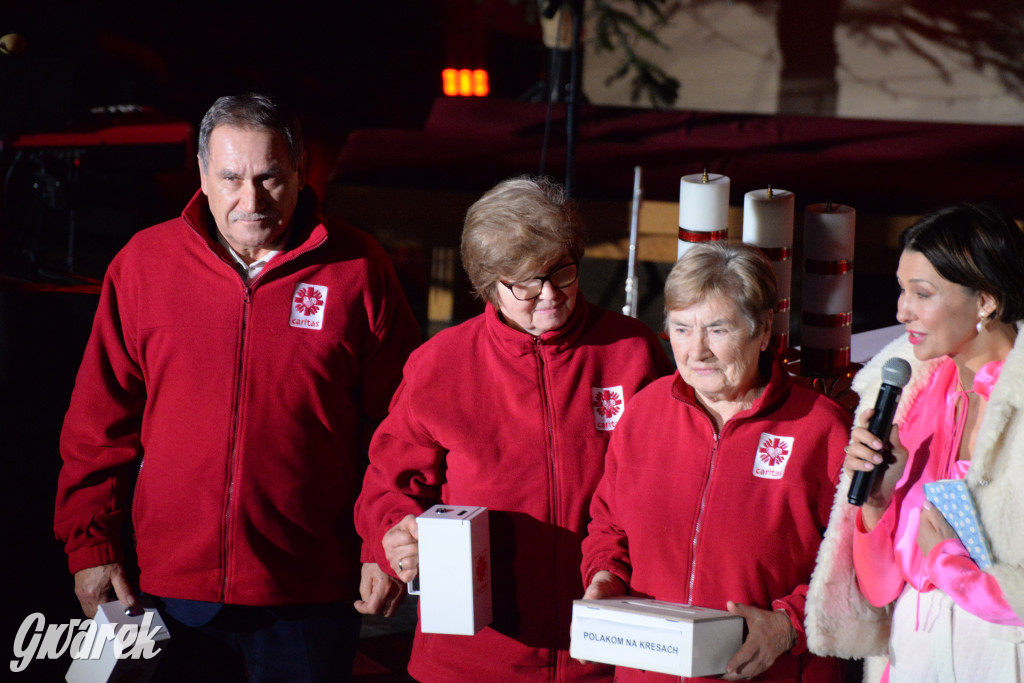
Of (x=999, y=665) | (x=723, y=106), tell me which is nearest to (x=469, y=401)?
(x=999, y=665)

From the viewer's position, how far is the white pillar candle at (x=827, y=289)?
2.40 metres

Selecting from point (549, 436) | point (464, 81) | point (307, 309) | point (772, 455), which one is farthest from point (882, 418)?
point (464, 81)

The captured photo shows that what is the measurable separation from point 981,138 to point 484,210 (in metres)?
4.96

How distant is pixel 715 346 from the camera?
172 centimetres

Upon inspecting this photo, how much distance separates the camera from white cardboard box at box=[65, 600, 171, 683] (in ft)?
6.68

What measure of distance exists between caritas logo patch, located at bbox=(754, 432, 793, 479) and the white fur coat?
0.10m

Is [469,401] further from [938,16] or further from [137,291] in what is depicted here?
[938,16]

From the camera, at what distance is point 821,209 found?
2.42m

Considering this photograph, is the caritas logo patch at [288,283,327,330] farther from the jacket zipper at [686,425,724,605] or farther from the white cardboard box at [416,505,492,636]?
the jacket zipper at [686,425,724,605]

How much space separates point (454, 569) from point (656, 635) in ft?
1.26

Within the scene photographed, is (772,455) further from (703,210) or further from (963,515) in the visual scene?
(703,210)

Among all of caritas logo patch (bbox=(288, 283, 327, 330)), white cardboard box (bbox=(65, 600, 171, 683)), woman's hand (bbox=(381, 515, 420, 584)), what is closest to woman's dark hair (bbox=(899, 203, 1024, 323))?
woman's hand (bbox=(381, 515, 420, 584))

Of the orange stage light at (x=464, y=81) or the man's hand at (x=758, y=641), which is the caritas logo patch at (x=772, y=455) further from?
the orange stage light at (x=464, y=81)

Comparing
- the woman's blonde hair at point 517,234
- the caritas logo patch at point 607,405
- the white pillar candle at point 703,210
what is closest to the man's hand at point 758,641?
the caritas logo patch at point 607,405
